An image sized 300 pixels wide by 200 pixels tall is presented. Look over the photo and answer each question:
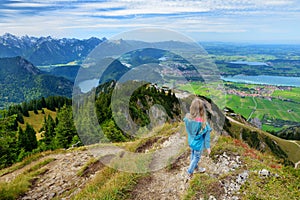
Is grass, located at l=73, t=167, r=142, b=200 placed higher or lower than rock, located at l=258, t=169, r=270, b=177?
lower

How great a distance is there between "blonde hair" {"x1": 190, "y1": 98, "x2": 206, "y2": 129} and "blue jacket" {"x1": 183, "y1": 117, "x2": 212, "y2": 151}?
0.57ft

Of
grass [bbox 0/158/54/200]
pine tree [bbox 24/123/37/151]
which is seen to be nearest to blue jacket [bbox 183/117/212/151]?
grass [bbox 0/158/54/200]

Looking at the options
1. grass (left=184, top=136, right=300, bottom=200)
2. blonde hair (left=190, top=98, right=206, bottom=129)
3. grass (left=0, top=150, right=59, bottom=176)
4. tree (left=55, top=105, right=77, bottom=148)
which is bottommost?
tree (left=55, top=105, right=77, bottom=148)

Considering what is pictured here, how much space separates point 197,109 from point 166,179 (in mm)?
3448

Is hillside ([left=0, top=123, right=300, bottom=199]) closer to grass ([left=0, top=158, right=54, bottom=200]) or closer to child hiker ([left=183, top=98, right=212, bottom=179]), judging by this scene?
grass ([left=0, top=158, right=54, bottom=200])

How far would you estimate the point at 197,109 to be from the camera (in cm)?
817


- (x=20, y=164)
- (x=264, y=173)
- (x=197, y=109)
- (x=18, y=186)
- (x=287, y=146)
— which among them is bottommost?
(x=287, y=146)

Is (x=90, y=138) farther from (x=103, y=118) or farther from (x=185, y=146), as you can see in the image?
(x=185, y=146)

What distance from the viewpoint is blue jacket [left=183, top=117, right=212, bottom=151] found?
8422mm

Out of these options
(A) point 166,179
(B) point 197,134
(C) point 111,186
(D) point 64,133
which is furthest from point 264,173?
(D) point 64,133

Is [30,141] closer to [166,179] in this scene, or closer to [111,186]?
[111,186]

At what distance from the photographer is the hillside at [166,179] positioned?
8562 mm

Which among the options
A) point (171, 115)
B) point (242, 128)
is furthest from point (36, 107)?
point (171, 115)

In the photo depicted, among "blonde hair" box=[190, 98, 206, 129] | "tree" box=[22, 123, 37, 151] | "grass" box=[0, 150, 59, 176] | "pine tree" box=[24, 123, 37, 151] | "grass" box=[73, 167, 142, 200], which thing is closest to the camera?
"blonde hair" box=[190, 98, 206, 129]
